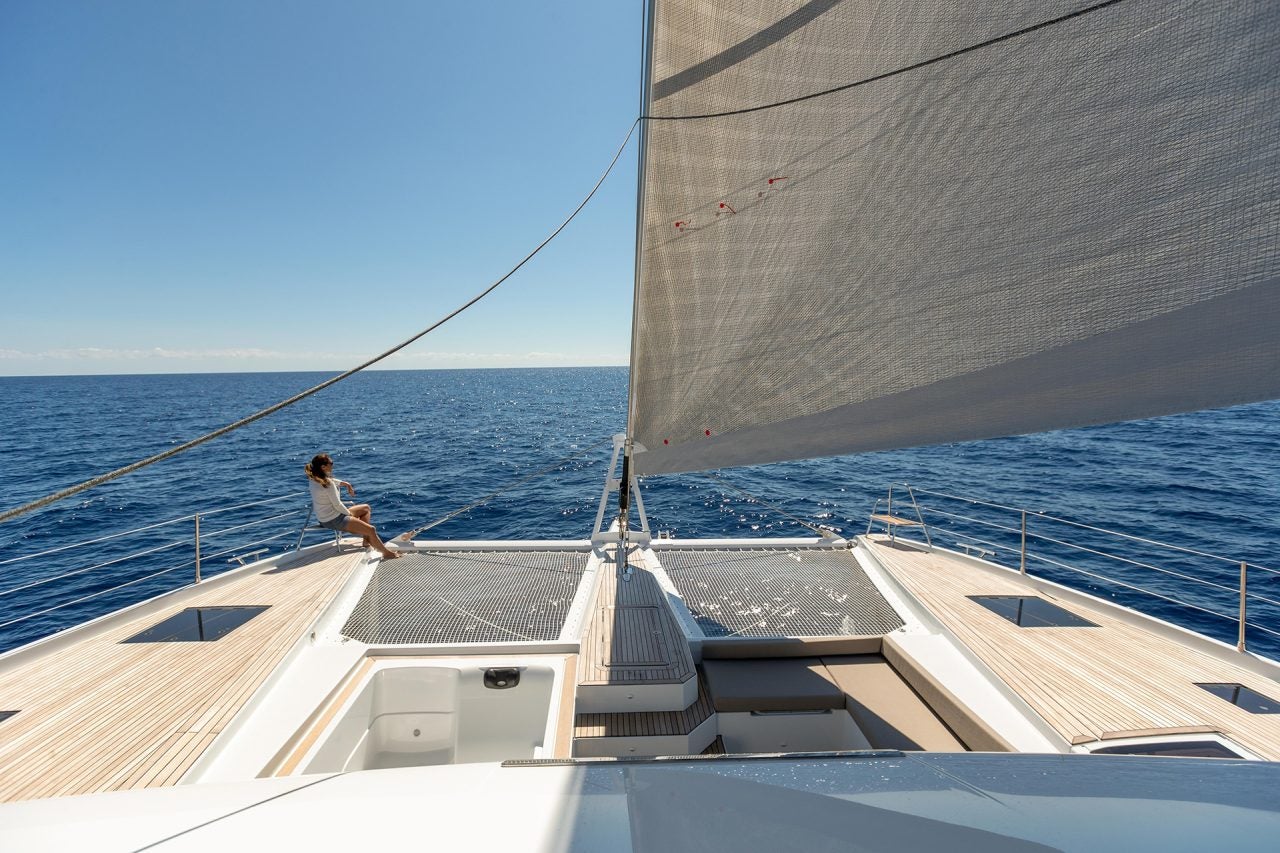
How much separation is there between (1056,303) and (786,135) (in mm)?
1505

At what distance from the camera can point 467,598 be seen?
509 centimetres

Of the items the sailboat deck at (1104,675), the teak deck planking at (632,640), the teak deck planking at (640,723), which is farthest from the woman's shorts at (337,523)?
the sailboat deck at (1104,675)

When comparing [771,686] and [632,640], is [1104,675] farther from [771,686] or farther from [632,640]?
[632,640]

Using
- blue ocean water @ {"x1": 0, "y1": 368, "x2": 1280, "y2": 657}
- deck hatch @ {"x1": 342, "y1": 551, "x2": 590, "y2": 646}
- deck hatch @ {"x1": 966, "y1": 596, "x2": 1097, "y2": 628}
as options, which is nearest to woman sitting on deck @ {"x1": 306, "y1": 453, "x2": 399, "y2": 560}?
deck hatch @ {"x1": 342, "y1": 551, "x2": 590, "y2": 646}

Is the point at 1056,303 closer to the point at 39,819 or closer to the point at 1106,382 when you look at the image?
the point at 1106,382

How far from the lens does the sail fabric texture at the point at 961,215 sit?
173 cm

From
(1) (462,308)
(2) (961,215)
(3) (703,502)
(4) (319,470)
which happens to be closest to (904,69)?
(2) (961,215)

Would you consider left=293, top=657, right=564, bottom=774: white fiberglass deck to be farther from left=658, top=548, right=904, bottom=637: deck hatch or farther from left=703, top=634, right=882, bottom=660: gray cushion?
left=658, top=548, right=904, bottom=637: deck hatch

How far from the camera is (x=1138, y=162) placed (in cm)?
186

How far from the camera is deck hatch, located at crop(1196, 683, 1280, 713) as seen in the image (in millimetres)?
3424

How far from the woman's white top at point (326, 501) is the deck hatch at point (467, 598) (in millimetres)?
991

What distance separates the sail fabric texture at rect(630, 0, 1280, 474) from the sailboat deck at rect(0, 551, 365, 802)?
3710mm

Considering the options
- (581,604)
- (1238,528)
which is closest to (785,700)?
(581,604)

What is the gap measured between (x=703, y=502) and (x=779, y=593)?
40.0ft
